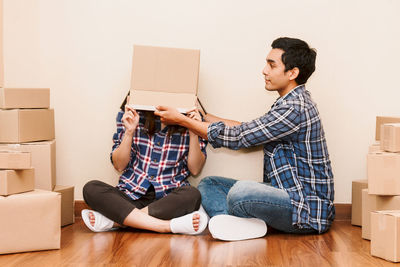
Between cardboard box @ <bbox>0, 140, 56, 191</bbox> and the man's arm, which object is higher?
the man's arm

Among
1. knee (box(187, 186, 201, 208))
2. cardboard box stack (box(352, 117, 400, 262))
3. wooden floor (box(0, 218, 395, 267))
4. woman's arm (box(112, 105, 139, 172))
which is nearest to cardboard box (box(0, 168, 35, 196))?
wooden floor (box(0, 218, 395, 267))

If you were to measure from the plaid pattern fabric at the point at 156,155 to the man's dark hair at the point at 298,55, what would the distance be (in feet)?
1.71

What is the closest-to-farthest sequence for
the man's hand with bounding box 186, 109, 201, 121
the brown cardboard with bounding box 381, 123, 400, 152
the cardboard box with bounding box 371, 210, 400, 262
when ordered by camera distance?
the cardboard box with bounding box 371, 210, 400, 262 → the brown cardboard with bounding box 381, 123, 400, 152 → the man's hand with bounding box 186, 109, 201, 121

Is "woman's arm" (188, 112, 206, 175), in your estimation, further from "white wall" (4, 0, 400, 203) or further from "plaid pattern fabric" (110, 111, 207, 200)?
"white wall" (4, 0, 400, 203)

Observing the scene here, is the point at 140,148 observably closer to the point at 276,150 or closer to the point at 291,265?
the point at 276,150

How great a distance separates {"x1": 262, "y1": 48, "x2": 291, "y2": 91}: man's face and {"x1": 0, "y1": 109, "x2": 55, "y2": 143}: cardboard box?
3.17 feet

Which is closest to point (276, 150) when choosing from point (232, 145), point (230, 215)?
point (232, 145)

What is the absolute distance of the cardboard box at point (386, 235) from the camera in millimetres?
1805

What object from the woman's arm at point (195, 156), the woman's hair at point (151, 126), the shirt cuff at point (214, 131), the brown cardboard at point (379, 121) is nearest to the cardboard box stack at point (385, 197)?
the brown cardboard at point (379, 121)

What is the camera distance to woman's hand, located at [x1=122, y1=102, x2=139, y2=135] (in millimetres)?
2266

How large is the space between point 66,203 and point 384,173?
4.41ft

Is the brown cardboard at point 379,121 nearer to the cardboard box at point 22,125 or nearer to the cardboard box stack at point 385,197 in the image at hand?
the cardboard box stack at point 385,197

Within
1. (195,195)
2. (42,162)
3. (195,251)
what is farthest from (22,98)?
(195,251)

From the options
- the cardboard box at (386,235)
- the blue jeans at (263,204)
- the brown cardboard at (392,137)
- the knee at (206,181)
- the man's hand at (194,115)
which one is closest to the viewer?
the cardboard box at (386,235)
